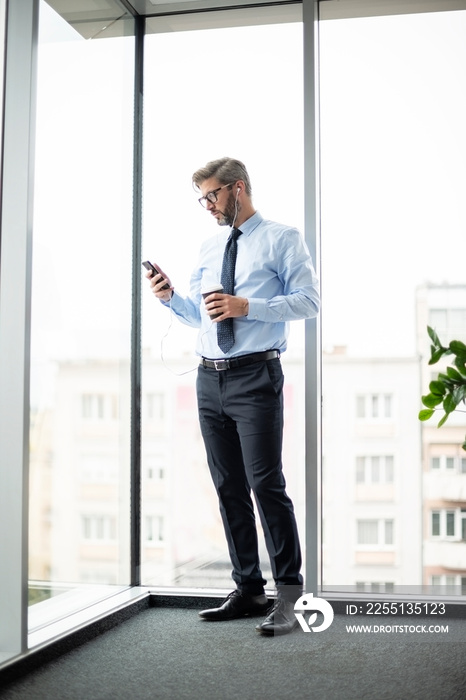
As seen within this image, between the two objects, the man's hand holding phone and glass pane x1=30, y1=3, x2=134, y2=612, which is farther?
the man's hand holding phone

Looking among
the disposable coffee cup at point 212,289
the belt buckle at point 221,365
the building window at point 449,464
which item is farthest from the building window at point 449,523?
the disposable coffee cup at point 212,289

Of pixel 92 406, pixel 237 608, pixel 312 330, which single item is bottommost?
pixel 237 608

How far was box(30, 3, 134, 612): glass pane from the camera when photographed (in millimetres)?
2523

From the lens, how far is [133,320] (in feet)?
10.3

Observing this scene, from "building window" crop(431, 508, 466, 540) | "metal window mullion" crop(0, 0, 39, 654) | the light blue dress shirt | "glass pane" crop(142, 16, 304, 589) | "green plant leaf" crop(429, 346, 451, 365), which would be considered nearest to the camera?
"green plant leaf" crop(429, 346, 451, 365)

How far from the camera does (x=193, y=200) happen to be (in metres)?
3.14

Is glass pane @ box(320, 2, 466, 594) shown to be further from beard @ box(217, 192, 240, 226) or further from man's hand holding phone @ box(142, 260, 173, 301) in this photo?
man's hand holding phone @ box(142, 260, 173, 301)

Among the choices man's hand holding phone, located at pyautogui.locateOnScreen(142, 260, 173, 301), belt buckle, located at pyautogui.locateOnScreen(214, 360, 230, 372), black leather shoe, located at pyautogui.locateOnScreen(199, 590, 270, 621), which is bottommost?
black leather shoe, located at pyautogui.locateOnScreen(199, 590, 270, 621)

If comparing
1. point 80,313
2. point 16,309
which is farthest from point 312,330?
point 16,309

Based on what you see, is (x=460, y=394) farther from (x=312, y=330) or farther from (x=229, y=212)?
(x=229, y=212)

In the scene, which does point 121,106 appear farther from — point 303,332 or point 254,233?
point 303,332

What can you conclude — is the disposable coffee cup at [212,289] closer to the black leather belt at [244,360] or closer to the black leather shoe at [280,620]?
the black leather belt at [244,360]

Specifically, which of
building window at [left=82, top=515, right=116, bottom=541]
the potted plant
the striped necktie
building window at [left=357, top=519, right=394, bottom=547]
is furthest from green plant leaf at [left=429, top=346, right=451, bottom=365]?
building window at [left=82, top=515, right=116, bottom=541]

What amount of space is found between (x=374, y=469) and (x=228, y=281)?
87 centimetres
